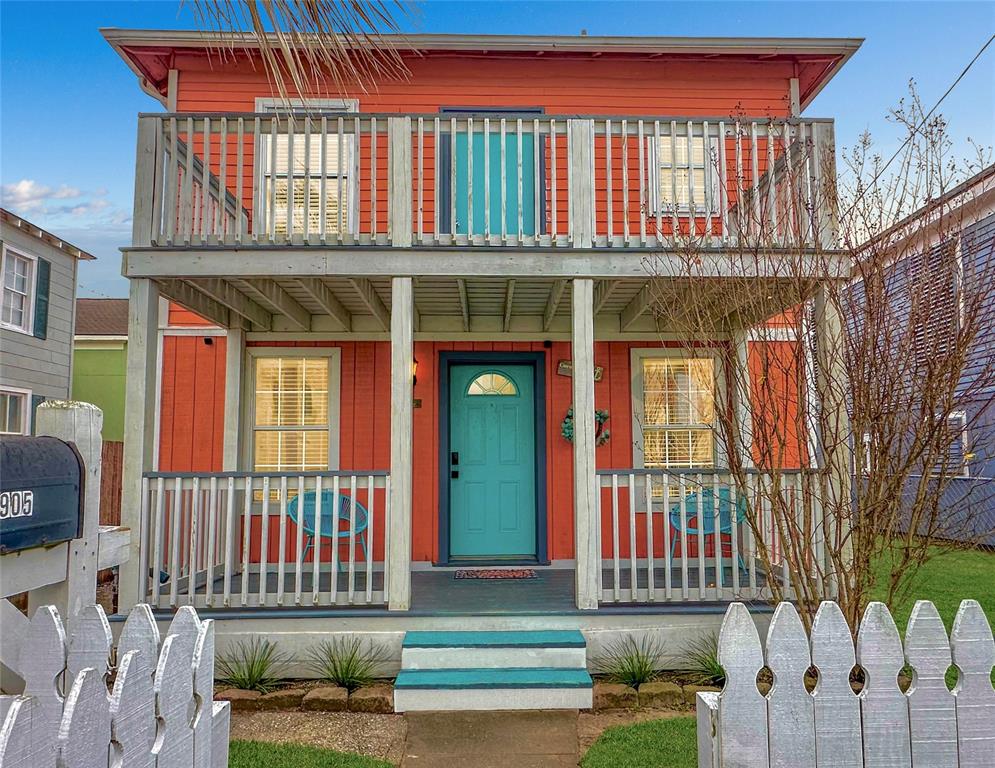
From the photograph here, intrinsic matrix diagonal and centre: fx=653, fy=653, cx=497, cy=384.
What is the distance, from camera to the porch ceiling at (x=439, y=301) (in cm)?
508

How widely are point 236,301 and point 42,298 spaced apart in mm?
7422

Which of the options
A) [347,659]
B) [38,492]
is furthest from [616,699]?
[38,492]

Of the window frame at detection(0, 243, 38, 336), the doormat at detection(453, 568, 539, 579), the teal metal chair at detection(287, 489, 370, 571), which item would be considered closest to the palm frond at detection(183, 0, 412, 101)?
the teal metal chair at detection(287, 489, 370, 571)

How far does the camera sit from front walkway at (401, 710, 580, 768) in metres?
3.42

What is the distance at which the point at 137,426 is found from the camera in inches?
183

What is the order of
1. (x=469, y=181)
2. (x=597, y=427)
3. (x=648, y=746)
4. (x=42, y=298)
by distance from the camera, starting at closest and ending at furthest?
(x=648, y=746) → (x=469, y=181) → (x=597, y=427) → (x=42, y=298)

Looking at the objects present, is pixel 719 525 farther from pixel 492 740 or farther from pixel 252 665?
pixel 252 665

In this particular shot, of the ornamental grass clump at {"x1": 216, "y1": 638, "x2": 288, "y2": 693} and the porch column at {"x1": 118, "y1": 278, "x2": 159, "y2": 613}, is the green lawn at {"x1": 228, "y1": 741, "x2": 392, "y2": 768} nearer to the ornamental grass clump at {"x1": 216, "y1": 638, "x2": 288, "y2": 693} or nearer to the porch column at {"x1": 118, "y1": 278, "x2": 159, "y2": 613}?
the ornamental grass clump at {"x1": 216, "y1": 638, "x2": 288, "y2": 693}

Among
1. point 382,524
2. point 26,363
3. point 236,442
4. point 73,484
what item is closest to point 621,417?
point 382,524

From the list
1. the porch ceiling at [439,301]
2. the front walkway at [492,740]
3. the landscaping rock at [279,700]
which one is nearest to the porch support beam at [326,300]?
the porch ceiling at [439,301]

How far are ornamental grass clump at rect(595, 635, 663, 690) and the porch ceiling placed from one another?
7.74ft

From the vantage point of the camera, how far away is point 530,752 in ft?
11.6

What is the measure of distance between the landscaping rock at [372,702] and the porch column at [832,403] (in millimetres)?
2899

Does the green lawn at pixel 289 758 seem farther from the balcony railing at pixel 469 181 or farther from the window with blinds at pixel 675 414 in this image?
the window with blinds at pixel 675 414
